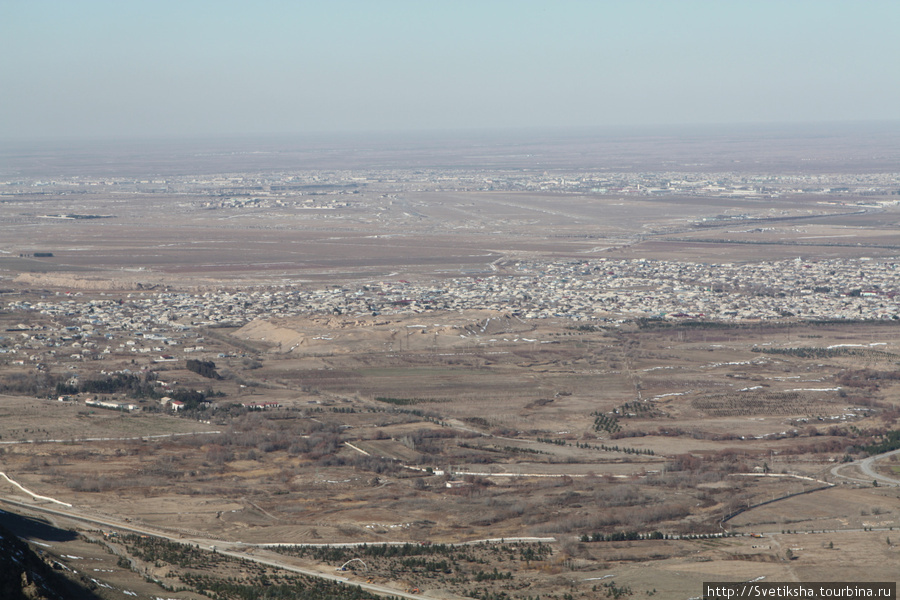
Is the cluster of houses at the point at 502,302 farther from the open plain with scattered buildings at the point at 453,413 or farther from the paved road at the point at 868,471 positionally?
the paved road at the point at 868,471

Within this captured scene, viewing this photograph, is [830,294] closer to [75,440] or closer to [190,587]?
[75,440]

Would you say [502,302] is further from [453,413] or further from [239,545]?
[239,545]

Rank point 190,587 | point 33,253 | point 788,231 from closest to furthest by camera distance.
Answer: point 190,587 < point 33,253 < point 788,231

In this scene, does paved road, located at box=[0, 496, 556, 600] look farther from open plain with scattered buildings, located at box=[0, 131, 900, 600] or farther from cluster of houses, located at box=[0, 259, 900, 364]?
cluster of houses, located at box=[0, 259, 900, 364]

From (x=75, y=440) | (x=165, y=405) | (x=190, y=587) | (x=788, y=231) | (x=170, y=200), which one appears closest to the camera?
(x=190, y=587)

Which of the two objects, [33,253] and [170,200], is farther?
[170,200]

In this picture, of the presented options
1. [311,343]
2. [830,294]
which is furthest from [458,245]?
[311,343]

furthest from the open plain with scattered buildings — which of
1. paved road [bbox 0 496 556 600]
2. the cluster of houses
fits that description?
the cluster of houses
